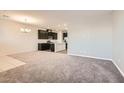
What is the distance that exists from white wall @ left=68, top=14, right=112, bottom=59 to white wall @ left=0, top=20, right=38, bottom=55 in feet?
12.0

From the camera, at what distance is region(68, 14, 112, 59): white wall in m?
5.52

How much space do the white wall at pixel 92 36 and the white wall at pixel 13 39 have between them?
3668 mm

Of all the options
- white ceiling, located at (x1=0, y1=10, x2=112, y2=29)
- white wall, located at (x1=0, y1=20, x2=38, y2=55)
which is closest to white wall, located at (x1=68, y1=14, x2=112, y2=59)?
white ceiling, located at (x1=0, y1=10, x2=112, y2=29)

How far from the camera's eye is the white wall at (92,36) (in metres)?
5.52

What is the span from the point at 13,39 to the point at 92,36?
211 inches

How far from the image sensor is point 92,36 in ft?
20.3

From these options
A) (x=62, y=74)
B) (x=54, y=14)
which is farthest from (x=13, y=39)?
(x=62, y=74)

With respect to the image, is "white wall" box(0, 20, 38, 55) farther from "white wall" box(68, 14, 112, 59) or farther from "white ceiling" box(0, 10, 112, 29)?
Result: "white wall" box(68, 14, 112, 59)

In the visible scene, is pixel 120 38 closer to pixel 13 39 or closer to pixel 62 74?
pixel 62 74

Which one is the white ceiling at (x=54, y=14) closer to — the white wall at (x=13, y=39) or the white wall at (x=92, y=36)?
the white wall at (x=92, y=36)
